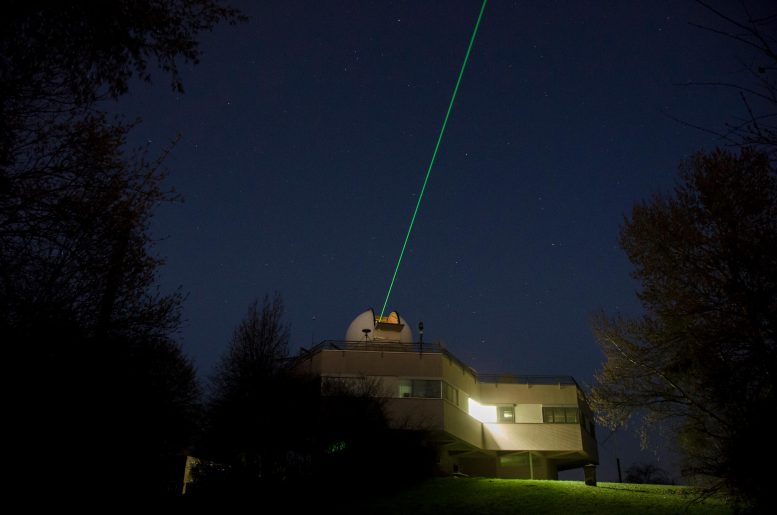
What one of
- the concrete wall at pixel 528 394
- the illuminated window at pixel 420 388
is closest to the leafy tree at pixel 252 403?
the illuminated window at pixel 420 388

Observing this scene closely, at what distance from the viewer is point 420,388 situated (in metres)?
33.7

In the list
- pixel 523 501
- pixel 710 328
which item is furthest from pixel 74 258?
pixel 523 501

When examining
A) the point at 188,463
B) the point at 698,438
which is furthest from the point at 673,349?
the point at 188,463

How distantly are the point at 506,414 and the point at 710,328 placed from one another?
27202mm

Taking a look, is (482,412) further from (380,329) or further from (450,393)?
(380,329)

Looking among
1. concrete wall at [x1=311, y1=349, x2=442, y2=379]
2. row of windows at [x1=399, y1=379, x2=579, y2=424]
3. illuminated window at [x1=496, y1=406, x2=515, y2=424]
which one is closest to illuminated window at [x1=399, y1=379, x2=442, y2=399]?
row of windows at [x1=399, y1=379, x2=579, y2=424]

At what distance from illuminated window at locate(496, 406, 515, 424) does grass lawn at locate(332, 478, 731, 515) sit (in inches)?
495

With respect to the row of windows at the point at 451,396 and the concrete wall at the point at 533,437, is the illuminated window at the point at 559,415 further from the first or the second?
the concrete wall at the point at 533,437

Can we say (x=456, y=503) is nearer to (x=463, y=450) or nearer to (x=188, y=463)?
(x=188, y=463)

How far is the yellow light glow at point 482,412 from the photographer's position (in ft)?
125

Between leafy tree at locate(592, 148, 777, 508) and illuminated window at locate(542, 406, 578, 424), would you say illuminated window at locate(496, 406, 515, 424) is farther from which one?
leafy tree at locate(592, 148, 777, 508)

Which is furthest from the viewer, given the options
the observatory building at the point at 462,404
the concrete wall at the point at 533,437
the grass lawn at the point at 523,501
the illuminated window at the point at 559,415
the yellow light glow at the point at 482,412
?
the illuminated window at the point at 559,415

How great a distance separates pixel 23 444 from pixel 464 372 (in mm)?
29959

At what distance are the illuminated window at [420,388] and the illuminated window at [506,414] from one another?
7695 millimetres
